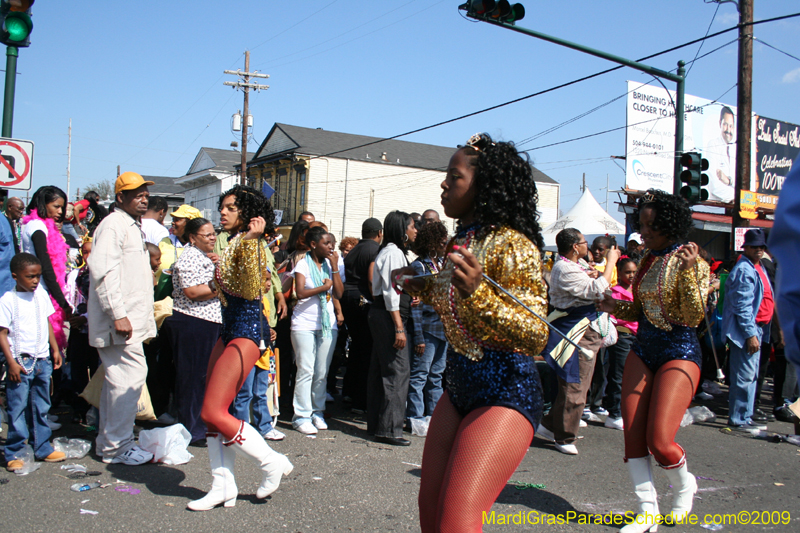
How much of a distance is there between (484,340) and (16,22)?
6862 mm

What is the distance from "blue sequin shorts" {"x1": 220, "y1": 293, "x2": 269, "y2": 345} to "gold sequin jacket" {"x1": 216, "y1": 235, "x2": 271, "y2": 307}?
47 millimetres

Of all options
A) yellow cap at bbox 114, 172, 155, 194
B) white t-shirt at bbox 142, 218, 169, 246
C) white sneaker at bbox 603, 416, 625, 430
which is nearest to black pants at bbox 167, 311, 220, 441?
yellow cap at bbox 114, 172, 155, 194

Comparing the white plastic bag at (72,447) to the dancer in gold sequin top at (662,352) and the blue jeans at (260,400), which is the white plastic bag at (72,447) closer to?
the blue jeans at (260,400)

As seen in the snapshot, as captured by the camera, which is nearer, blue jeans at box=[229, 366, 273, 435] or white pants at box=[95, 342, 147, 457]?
white pants at box=[95, 342, 147, 457]

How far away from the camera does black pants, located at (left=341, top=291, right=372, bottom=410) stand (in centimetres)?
733

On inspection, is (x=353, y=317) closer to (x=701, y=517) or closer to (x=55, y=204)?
(x=55, y=204)

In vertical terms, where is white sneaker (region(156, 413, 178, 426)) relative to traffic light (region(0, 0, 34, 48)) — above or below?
below

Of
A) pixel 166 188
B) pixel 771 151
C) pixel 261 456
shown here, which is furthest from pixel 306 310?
pixel 166 188

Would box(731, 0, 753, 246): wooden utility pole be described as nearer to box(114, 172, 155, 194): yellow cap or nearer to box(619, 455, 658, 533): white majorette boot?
box(619, 455, 658, 533): white majorette boot

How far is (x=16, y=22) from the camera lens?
663 centimetres

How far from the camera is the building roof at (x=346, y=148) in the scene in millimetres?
38312

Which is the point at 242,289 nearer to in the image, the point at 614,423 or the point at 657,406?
the point at 657,406

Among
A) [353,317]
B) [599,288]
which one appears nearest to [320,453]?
[353,317]

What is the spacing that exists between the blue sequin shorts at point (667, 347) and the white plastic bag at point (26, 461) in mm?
4508
